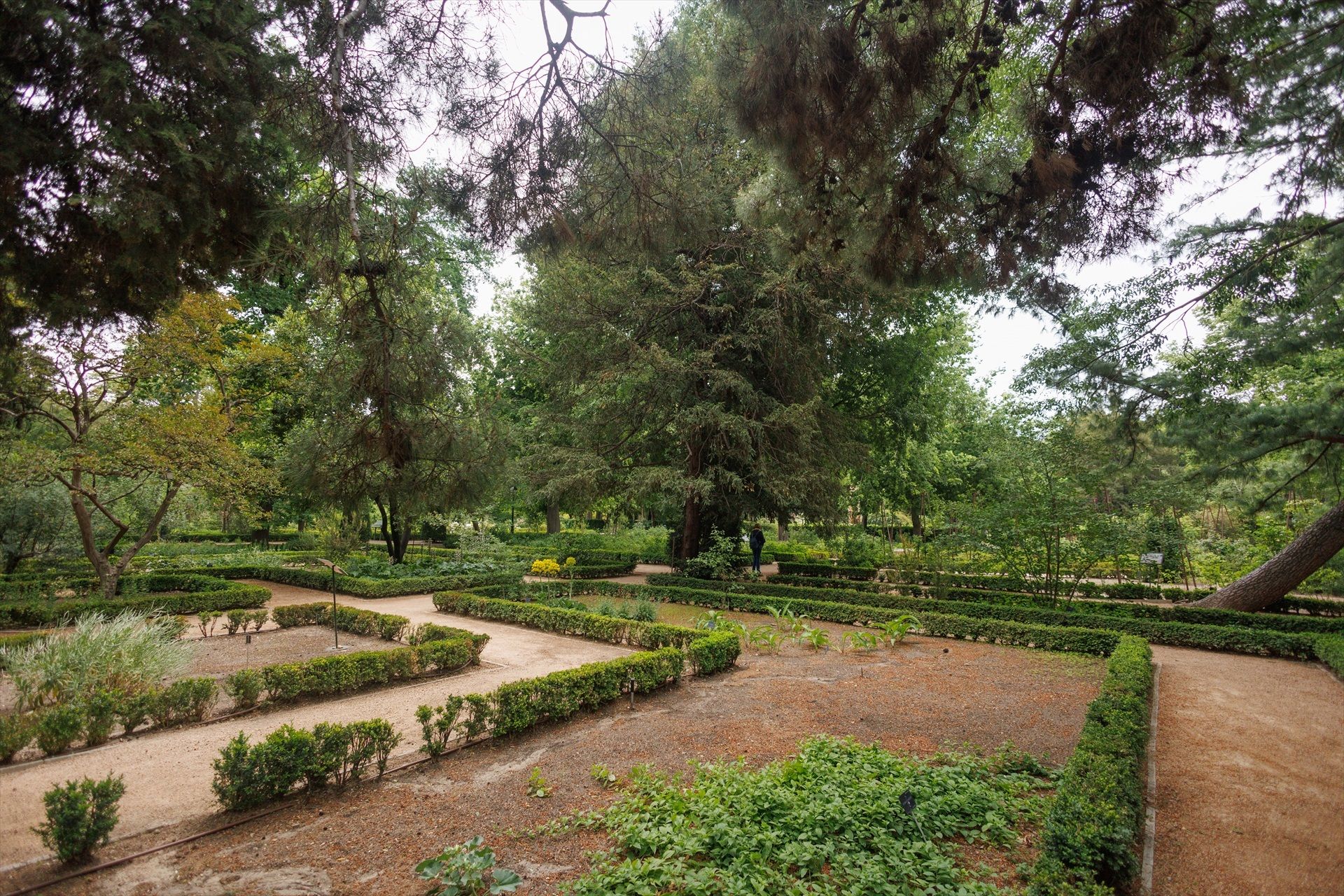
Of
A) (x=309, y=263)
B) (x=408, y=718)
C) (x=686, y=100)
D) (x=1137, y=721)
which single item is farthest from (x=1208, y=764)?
(x=309, y=263)

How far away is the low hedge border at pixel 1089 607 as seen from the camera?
36.3ft

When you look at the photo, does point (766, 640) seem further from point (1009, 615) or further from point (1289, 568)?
point (1289, 568)

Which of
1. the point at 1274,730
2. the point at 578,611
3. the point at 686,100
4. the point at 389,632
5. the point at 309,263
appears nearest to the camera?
the point at 309,263

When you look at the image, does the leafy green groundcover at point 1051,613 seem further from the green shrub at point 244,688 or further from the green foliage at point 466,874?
the green foliage at point 466,874

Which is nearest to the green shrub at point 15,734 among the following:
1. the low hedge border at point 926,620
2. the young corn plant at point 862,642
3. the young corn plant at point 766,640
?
the low hedge border at point 926,620

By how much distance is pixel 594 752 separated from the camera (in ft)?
18.3

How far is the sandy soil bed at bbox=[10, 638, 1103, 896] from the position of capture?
3.61 m

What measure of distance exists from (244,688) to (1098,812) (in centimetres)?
771

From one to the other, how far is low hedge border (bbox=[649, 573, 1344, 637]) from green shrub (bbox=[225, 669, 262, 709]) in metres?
9.97

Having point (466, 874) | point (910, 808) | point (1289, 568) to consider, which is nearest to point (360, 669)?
point (466, 874)

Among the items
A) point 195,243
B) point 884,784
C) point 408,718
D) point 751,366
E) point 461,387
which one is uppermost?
point 751,366

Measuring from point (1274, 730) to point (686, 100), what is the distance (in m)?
8.28

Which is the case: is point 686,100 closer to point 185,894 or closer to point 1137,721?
point 185,894

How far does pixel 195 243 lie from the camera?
3.51 m
